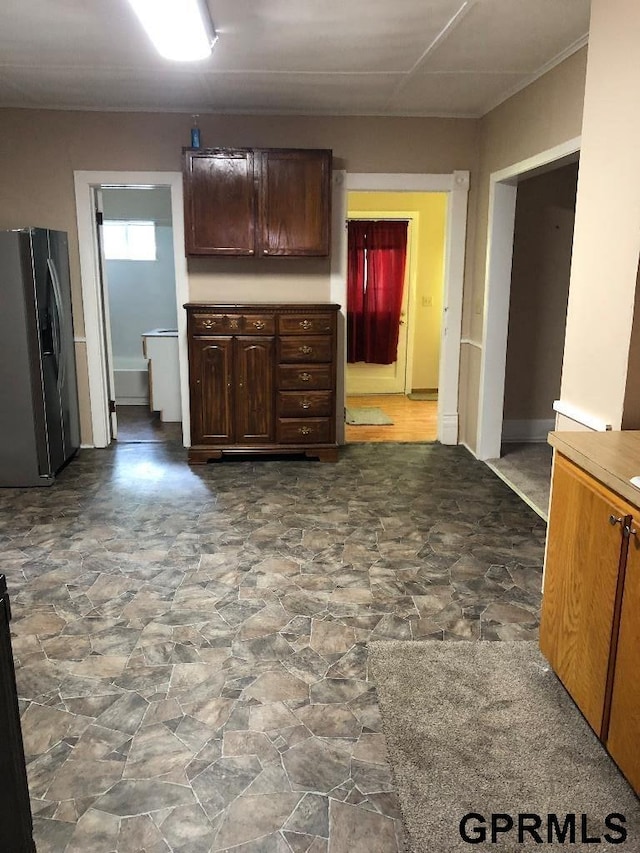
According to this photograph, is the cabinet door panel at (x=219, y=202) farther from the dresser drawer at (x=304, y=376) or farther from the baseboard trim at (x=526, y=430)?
the baseboard trim at (x=526, y=430)

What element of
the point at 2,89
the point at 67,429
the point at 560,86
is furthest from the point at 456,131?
the point at 67,429

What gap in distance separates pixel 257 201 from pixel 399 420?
2697 mm

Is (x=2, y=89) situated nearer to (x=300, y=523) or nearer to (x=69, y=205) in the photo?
(x=69, y=205)

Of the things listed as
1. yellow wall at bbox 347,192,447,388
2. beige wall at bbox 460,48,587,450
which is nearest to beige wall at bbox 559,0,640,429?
beige wall at bbox 460,48,587,450

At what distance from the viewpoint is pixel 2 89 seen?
435cm

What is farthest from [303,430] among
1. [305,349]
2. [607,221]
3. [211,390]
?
[607,221]

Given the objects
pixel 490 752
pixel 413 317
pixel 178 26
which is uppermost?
pixel 178 26

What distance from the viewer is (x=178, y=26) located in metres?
2.95

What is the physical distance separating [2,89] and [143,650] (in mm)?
3840

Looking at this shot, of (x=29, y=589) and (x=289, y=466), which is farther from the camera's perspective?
(x=289, y=466)

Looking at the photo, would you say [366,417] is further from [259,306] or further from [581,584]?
[581,584]

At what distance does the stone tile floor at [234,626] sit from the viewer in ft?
5.94

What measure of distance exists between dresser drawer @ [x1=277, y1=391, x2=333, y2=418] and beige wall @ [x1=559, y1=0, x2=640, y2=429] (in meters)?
2.56

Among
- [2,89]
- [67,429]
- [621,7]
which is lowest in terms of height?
[67,429]
